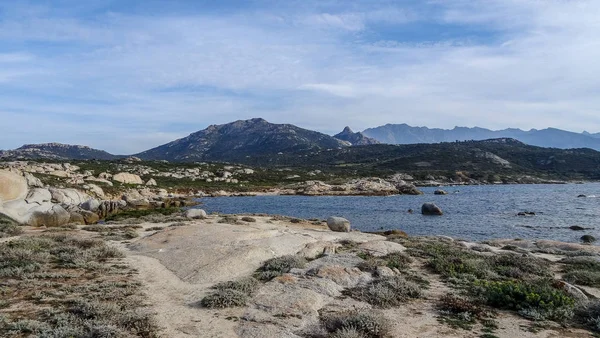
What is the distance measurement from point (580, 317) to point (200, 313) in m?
11.5

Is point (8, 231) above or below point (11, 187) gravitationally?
below

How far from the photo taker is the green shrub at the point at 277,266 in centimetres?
1563

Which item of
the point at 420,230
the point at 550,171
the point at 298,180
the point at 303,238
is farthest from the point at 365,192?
the point at 550,171

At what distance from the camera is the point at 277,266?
16.8m

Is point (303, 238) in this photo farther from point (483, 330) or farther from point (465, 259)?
point (483, 330)

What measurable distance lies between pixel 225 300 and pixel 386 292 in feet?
17.6

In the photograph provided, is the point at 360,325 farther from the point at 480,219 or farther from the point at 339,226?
the point at 480,219

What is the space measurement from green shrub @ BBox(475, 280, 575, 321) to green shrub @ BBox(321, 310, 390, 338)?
483 cm

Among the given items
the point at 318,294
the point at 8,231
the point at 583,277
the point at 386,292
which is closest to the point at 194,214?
the point at 8,231

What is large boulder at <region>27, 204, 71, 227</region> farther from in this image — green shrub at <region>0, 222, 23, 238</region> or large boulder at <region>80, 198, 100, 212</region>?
large boulder at <region>80, 198, 100, 212</region>

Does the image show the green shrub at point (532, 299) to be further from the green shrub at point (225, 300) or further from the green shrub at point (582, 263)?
the green shrub at point (225, 300)

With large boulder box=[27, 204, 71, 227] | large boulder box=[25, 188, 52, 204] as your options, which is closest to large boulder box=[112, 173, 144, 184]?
large boulder box=[25, 188, 52, 204]

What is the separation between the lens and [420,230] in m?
43.4

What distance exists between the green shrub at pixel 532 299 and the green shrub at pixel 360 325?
4.83 m
